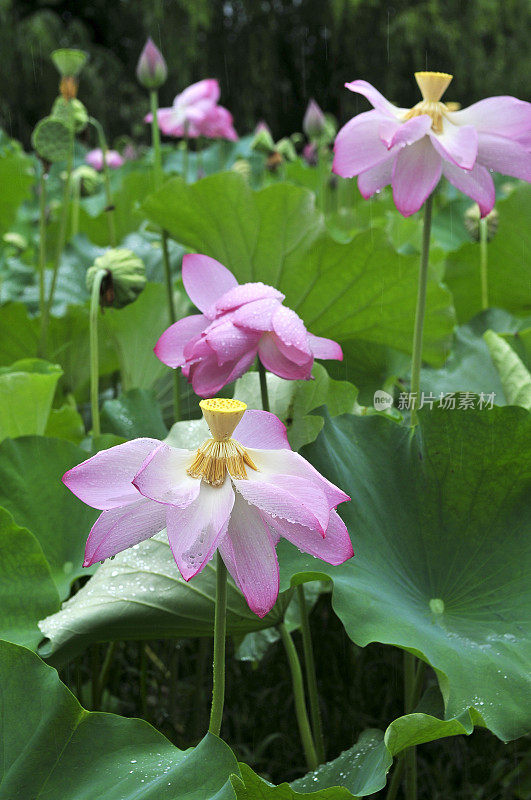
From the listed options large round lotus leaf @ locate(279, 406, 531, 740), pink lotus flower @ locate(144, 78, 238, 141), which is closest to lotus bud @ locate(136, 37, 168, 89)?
pink lotus flower @ locate(144, 78, 238, 141)

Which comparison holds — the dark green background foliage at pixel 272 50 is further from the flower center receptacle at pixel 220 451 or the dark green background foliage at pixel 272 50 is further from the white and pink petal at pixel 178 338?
the flower center receptacle at pixel 220 451

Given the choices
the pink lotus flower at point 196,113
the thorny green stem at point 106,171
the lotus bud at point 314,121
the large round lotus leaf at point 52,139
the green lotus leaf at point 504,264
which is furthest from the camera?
the lotus bud at point 314,121

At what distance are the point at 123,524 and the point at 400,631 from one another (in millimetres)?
237

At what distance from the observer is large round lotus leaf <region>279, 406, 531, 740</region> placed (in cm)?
65

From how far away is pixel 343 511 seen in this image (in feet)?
2.21

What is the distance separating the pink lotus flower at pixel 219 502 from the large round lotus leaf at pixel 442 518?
169mm

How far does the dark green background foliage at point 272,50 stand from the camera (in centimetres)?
540

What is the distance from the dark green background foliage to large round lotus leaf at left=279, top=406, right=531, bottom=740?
188 inches

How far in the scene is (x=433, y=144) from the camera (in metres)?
0.68

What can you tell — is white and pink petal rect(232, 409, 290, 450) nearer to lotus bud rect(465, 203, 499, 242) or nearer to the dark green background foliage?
Answer: lotus bud rect(465, 203, 499, 242)

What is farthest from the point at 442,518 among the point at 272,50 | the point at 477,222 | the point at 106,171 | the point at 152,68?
the point at 272,50

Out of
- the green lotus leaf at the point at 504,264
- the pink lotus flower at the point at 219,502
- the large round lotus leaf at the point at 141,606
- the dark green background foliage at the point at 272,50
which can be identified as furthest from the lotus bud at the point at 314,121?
the dark green background foliage at the point at 272,50

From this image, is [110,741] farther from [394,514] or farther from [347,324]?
[347,324]

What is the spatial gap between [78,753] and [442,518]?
1.19 ft
